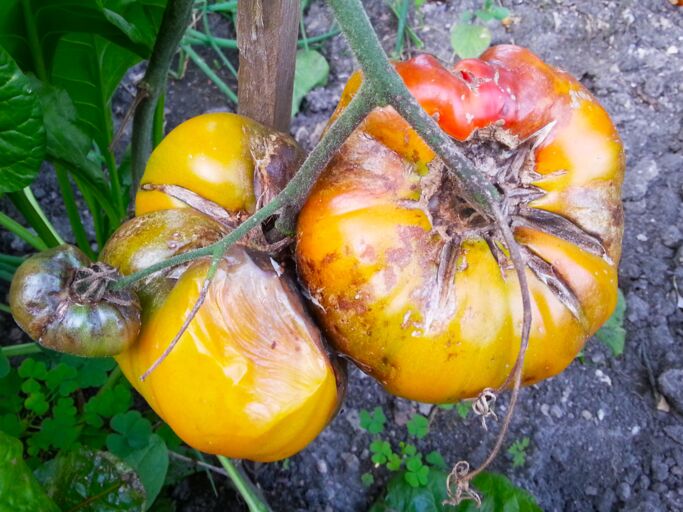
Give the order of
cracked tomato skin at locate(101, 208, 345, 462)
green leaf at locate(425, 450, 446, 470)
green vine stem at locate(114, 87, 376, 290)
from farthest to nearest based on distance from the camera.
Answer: green leaf at locate(425, 450, 446, 470), cracked tomato skin at locate(101, 208, 345, 462), green vine stem at locate(114, 87, 376, 290)

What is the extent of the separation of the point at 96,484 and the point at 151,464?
14 centimetres

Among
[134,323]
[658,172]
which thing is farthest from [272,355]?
[658,172]

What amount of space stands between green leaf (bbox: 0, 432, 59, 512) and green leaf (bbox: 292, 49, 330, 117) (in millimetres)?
1343

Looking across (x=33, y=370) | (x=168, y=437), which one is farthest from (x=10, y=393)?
(x=168, y=437)

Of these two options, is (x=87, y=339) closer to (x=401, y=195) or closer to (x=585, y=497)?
(x=401, y=195)

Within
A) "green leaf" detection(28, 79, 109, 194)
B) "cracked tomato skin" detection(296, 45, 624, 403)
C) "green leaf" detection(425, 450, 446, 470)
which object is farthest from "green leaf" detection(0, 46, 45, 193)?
"green leaf" detection(425, 450, 446, 470)

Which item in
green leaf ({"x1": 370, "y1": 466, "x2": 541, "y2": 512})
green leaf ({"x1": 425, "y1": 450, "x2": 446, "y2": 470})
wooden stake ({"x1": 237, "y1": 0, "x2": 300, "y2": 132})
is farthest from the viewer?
green leaf ({"x1": 425, "y1": 450, "x2": 446, "y2": 470})

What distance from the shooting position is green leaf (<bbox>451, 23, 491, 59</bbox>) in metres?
→ 2.02

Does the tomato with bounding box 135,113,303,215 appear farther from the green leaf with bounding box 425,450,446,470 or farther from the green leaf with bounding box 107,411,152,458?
the green leaf with bounding box 425,450,446,470

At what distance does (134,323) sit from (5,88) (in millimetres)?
428

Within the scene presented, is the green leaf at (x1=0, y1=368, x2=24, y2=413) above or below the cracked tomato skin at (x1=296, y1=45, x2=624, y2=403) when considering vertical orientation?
below

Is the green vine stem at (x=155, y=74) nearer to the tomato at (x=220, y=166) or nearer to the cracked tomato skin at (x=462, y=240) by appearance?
the tomato at (x=220, y=166)

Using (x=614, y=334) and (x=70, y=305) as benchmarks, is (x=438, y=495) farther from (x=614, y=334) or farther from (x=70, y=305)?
(x=70, y=305)

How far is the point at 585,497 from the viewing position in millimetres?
1551
